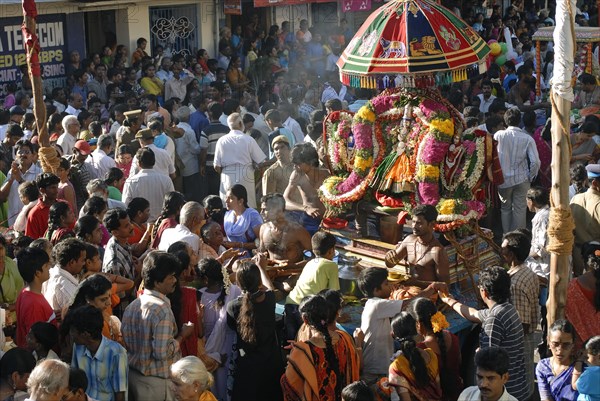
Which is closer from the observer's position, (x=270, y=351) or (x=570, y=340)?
(x=570, y=340)

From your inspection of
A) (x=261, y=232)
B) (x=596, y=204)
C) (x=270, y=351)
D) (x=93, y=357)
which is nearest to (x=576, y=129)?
(x=596, y=204)

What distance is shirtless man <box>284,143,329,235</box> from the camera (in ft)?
32.8

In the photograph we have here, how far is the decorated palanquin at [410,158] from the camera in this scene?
8898 millimetres

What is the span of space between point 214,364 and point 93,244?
1446 millimetres

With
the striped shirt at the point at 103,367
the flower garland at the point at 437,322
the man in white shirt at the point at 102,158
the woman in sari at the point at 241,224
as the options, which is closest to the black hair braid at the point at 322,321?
the flower garland at the point at 437,322

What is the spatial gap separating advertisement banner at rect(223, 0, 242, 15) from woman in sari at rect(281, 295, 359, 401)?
1403cm

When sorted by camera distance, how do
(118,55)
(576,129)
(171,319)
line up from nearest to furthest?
(171,319) → (576,129) → (118,55)

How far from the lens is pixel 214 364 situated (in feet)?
23.9

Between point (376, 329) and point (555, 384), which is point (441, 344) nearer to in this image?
point (376, 329)

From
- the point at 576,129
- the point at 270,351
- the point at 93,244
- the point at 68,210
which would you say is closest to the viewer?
the point at 270,351

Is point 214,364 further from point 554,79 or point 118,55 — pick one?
point 118,55

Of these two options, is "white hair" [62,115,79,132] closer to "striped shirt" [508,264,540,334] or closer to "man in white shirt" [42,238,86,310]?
"man in white shirt" [42,238,86,310]

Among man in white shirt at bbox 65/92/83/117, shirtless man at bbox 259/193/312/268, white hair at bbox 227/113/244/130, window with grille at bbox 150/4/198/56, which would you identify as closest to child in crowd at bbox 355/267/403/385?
shirtless man at bbox 259/193/312/268

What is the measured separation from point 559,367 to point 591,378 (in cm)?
35
